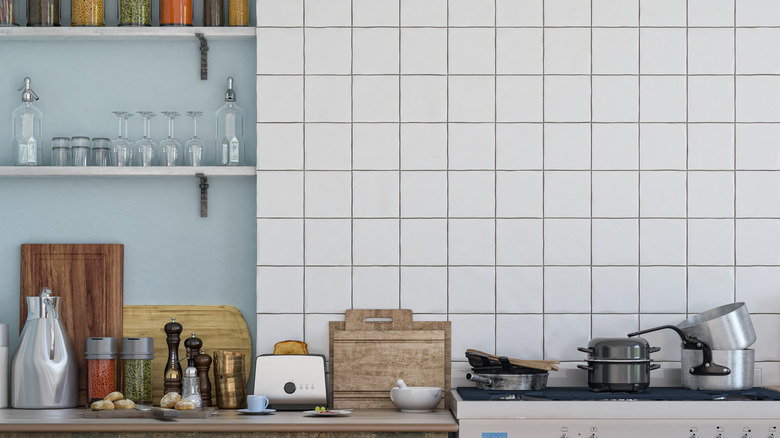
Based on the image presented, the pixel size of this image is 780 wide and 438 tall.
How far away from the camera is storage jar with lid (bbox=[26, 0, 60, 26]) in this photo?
295cm

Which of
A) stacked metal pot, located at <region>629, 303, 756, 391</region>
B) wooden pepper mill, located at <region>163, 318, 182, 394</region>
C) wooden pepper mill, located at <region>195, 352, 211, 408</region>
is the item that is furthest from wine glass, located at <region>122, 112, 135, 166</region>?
stacked metal pot, located at <region>629, 303, 756, 391</region>

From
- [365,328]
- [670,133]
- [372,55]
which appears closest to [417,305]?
Answer: [365,328]

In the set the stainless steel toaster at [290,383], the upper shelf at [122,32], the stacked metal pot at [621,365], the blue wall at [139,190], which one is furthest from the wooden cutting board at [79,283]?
the stacked metal pot at [621,365]

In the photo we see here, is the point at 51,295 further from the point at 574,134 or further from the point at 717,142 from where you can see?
the point at 717,142

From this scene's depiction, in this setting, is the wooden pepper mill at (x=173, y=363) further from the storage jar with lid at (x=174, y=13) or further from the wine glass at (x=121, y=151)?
the storage jar with lid at (x=174, y=13)

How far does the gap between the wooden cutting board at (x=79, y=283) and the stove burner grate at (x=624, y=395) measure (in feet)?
4.27

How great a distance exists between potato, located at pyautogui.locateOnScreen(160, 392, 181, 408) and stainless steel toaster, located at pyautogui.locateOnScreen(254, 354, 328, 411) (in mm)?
255

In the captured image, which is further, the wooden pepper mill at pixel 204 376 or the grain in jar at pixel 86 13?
the grain in jar at pixel 86 13

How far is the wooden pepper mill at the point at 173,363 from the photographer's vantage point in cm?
276

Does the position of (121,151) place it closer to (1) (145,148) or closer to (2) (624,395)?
(1) (145,148)

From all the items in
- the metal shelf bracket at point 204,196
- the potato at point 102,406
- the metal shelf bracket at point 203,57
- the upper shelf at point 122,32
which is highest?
the upper shelf at point 122,32

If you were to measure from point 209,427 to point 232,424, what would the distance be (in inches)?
2.6

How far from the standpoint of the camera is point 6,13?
2961 millimetres

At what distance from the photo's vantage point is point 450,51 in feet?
9.57
